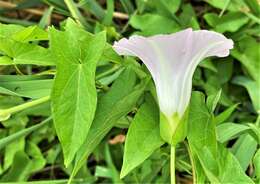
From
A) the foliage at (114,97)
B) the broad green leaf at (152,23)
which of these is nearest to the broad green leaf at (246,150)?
the foliage at (114,97)

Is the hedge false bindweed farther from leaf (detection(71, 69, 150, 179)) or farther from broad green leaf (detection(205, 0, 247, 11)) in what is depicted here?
broad green leaf (detection(205, 0, 247, 11))

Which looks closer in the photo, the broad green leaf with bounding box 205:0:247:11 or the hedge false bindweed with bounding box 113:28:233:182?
the hedge false bindweed with bounding box 113:28:233:182

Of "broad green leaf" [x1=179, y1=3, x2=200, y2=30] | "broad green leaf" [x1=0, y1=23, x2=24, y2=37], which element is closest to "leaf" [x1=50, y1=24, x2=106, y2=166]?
"broad green leaf" [x1=0, y1=23, x2=24, y2=37]

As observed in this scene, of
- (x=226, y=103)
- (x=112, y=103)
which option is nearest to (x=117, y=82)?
(x=112, y=103)

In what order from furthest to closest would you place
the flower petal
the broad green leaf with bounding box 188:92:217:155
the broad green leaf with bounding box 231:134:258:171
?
the broad green leaf with bounding box 231:134:258:171, the broad green leaf with bounding box 188:92:217:155, the flower petal

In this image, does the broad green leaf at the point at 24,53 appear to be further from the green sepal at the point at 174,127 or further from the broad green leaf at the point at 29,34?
the green sepal at the point at 174,127

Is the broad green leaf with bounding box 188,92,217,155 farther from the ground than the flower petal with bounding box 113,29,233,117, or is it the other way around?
the flower petal with bounding box 113,29,233,117

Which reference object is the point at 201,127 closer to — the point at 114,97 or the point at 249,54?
the point at 114,97

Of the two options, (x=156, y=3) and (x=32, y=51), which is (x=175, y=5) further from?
(x=32, y=51)
